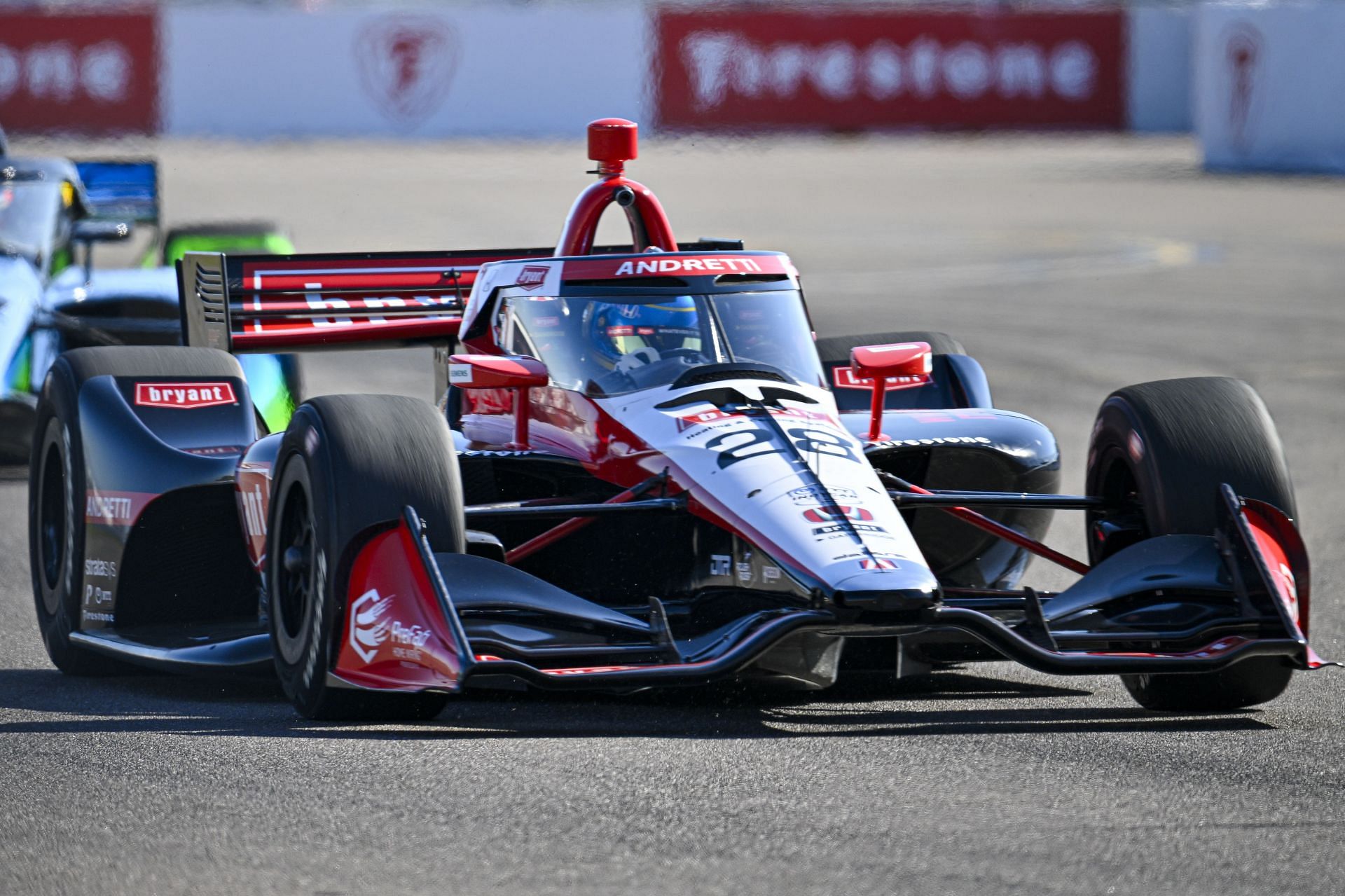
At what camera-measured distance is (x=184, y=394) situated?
23.8 ft

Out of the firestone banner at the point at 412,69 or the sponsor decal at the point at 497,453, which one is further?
the firestone banner at the point at 412,69

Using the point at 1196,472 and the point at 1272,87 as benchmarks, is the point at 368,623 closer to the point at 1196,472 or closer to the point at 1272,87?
the point at 1196,472

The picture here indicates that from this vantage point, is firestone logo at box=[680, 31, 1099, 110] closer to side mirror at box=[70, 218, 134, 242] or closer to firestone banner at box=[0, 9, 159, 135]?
firestone banner at box=[0, 9, 159, 135]

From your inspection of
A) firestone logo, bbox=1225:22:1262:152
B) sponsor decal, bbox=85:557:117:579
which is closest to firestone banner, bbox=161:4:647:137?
firestone logo, bbox=1225:22:1262:152

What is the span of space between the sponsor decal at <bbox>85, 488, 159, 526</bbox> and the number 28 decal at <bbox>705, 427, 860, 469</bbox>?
205 cm

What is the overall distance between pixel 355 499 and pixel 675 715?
101 cm

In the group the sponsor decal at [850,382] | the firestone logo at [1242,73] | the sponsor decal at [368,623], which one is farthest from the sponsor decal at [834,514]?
the firestone logo at [1242,73]

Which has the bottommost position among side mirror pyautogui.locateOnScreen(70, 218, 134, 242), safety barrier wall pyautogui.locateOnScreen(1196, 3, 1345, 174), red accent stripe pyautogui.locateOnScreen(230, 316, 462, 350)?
red accent stripe pyautogui.locateOnScreen(230, 316, 462, 350)

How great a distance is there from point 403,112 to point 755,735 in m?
34.9

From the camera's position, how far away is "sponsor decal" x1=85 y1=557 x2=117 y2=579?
707 cm

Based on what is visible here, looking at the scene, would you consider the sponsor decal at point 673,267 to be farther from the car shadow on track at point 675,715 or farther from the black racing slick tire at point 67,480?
the black racing slick tire at point 67,480

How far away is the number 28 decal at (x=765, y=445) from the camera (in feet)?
19.4

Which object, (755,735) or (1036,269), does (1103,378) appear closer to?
(1036,269)

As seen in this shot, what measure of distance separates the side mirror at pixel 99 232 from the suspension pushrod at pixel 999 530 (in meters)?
6.62
